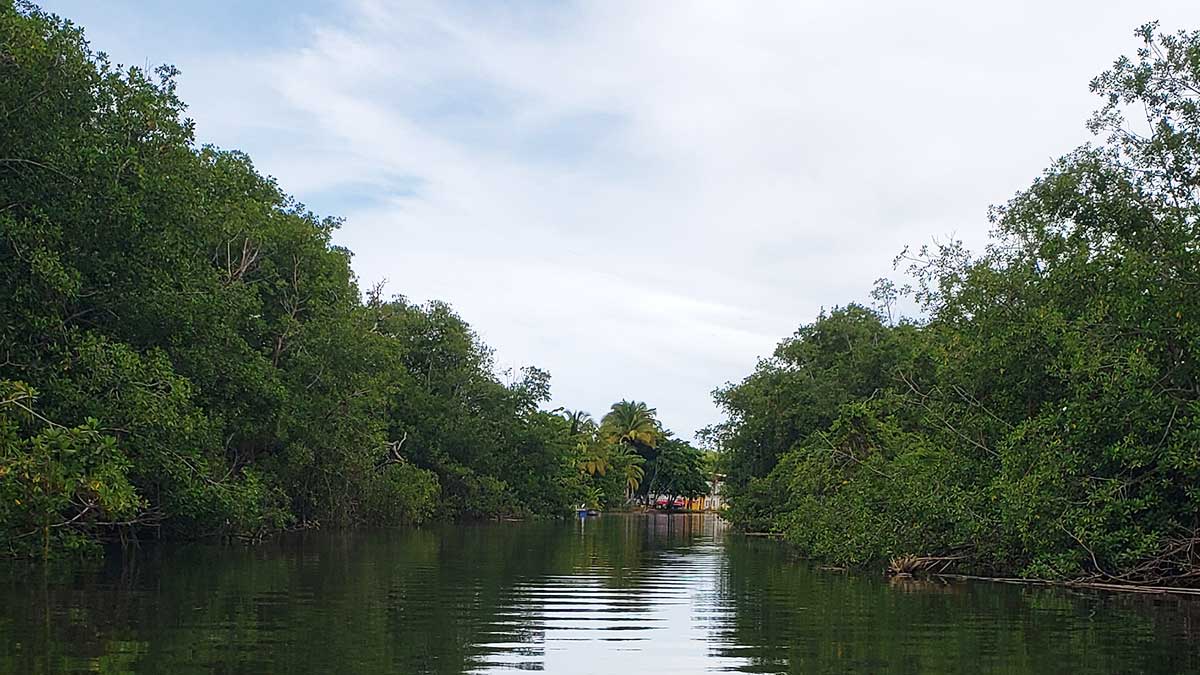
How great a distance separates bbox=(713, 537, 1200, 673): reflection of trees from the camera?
36.9ft

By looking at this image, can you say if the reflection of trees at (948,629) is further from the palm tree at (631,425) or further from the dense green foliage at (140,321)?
the palm tree at (631,425)

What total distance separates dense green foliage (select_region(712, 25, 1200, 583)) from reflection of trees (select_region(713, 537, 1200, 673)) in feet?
5.02

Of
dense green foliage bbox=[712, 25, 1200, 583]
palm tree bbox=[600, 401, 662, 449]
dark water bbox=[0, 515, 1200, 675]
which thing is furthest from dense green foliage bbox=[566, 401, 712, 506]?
dark water bbox=[0, 515, 1200, 675]

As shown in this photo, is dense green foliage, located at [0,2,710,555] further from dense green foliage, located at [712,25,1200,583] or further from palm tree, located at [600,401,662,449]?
palm tree, located at [600,401,662,449]

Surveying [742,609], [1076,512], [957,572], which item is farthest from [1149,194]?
[742,609]

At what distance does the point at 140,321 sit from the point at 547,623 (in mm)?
13992

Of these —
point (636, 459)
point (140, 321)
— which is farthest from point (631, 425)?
point (140, 321)

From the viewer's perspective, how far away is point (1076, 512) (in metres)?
19.3

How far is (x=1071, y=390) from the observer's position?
2062 cm

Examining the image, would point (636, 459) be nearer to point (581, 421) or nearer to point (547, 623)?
point (581, 421)

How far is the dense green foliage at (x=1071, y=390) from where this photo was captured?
63.2 feet

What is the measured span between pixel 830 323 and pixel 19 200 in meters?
38.2

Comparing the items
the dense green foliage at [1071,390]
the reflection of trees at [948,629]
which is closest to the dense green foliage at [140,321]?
the reflection of trees at [948,629]

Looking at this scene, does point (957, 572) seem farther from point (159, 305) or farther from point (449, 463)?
point (449, 463)
